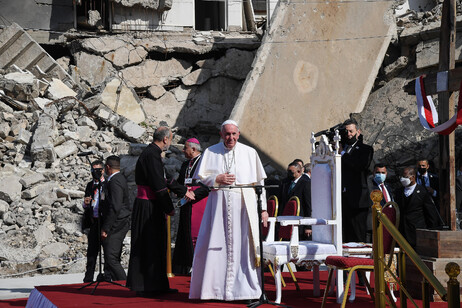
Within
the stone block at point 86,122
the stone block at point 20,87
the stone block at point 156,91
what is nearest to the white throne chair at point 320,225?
the stone block at point 86,122

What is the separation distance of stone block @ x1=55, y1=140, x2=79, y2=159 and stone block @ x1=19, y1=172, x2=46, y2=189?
95 centimetres

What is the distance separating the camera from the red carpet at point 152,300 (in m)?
6.21

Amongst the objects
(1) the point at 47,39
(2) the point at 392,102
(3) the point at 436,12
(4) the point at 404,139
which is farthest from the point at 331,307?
(1) the point at 47,39

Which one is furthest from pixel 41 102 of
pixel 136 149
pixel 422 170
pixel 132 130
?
pixel 422 170

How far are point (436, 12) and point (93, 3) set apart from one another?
8.75 m

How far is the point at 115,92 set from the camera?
15.5 m

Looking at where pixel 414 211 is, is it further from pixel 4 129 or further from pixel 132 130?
pixel 4 129

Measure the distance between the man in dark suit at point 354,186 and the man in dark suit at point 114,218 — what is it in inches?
102

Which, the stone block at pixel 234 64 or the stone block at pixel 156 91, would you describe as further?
the stone block at pixel 234 64

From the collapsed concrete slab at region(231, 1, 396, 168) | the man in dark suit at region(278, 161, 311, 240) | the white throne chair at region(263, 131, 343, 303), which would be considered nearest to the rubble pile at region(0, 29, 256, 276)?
the collapsed concrete slab at region(231, 1, 396, 168)

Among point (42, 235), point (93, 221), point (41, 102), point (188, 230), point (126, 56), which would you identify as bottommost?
point (42, 235)

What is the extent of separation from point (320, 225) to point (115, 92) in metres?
9.69

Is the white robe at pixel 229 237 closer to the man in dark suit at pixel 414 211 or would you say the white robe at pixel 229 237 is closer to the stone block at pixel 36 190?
the man in dark suit at pixel 414 211

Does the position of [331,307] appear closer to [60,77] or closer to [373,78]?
[373,78]
